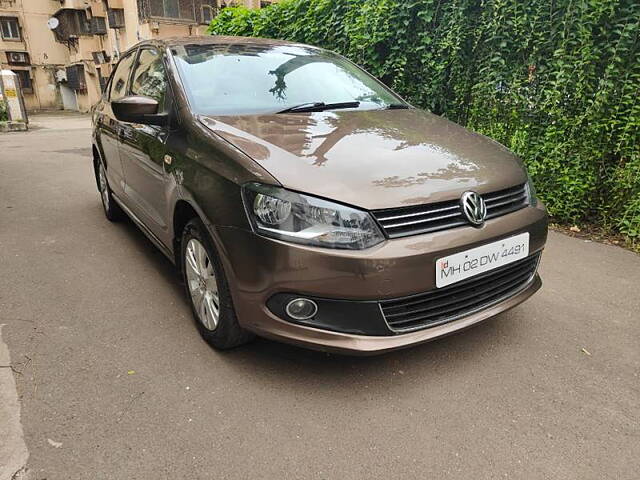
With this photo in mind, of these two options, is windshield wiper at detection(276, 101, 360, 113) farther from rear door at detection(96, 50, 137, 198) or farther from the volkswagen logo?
rear door at detection(96, 50, 137, 198)

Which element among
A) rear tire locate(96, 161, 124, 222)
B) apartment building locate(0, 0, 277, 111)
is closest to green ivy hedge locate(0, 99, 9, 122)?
apartment building locate(0, 0, 277, 111)

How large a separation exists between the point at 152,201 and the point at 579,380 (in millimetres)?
2643

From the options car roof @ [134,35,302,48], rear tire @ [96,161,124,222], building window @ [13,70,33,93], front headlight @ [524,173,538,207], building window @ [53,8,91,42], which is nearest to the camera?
front headlight @ [524,173,538,207]

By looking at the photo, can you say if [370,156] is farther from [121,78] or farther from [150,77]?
[121,78]

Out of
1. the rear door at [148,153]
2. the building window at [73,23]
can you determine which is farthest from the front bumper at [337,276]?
the building window at [73,23]

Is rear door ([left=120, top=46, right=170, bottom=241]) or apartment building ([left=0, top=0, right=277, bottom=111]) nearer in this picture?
rear door ([left=120, top=46, right=170, bottom=241])

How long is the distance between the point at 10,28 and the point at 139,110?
1411 inches

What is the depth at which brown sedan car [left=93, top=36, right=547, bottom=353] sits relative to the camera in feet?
6.35

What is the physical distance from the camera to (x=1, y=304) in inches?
122

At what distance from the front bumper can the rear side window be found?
2517mm

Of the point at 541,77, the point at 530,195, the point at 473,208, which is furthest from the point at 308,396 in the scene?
the point at 541,77

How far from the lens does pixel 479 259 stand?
2131 mm

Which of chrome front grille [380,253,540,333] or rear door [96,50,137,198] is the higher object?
rear door [96,50,137,198]

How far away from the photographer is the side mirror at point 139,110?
2637 millimetres
